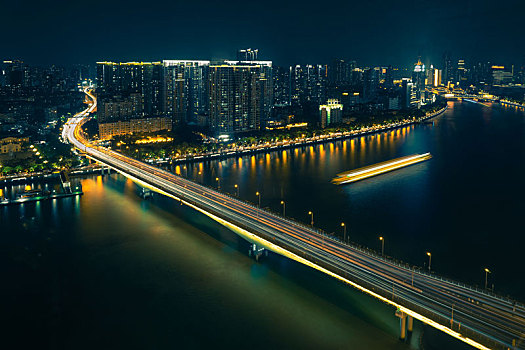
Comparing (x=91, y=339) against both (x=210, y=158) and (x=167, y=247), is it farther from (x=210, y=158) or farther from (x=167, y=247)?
(x=210, y=158)

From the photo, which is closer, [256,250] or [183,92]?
[256,250]

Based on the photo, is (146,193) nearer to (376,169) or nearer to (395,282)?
(376,169)

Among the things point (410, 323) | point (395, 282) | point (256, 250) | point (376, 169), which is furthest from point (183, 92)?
point (410, 323)

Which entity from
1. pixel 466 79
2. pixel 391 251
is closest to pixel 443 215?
pixel 391 251

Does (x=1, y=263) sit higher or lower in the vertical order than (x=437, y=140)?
lower

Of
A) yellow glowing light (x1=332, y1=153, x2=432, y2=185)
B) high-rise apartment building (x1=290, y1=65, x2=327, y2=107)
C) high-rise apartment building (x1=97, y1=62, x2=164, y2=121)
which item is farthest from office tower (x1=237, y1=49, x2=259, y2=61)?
yellow glowing light (x1=332, y1=153, x2=432, y2=185)

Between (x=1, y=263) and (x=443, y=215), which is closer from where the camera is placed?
(x=1, y=263)

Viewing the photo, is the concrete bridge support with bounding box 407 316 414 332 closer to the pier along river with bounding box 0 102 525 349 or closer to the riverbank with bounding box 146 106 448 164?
the pier along river with bounding box 0 102 525 349
